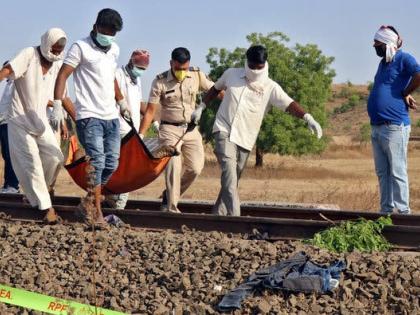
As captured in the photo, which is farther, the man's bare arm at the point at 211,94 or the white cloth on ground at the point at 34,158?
the man's bare arm at the point at 211,94

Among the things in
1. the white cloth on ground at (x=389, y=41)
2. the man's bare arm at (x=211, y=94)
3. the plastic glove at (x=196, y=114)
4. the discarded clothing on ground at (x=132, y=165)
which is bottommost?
the discarded clothing on ground at (x=132, y=165)

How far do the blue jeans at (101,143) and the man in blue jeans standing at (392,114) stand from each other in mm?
2963

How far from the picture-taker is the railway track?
27.9ft

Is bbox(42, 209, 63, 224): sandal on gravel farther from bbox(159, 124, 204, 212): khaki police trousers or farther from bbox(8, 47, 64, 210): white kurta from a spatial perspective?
bbox(159, 124, 204, 212): khaki police trousers

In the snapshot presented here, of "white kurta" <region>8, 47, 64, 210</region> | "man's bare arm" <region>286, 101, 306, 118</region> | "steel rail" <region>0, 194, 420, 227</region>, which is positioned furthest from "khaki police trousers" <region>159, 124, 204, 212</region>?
"white kurta" <region>8, 47, 64, 210</region>

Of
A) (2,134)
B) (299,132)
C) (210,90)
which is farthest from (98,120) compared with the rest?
(299,132)

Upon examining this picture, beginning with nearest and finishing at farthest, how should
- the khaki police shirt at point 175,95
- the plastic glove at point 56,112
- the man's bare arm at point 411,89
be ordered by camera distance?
the plastic glove at point 56,112 < the man's bare arm at point 411,89 < the khaki police shirt at point 175,95

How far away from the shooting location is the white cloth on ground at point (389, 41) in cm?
1034

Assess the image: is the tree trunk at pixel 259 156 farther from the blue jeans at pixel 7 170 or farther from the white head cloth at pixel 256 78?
the white head cloth at pixel 256 78

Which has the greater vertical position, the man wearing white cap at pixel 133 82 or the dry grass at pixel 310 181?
the man wearing white cap at pixel 133 82

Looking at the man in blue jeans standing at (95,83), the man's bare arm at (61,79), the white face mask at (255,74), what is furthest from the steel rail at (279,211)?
the man's bare arm at (61,79)

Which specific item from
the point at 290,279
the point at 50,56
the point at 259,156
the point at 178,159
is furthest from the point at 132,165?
the point at 259,156

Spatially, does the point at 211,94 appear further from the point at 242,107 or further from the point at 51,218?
the point at 51,218

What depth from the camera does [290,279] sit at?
6746mm
